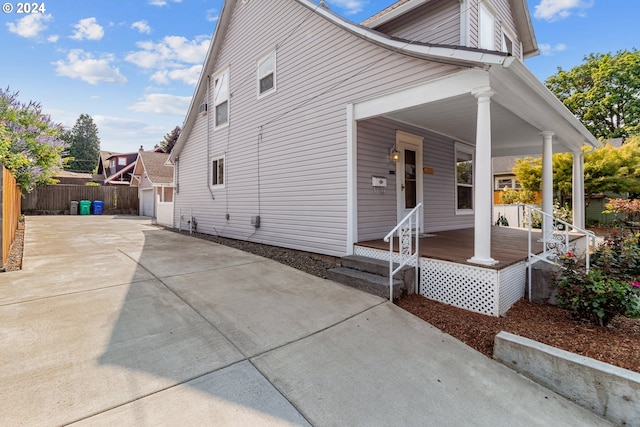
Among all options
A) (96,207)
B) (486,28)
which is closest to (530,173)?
(486,28)

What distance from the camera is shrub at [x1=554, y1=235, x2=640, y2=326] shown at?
306 cm

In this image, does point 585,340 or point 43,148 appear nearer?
point 585,340

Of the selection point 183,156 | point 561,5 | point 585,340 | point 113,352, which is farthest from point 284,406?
point 561,5

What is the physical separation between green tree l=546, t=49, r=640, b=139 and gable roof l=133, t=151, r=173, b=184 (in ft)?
97.5

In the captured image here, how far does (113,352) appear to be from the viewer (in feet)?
8.64

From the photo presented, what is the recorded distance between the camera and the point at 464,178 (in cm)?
858

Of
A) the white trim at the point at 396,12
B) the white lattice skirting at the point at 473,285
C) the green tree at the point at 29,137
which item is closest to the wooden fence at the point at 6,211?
the green tree at the point at 29,137

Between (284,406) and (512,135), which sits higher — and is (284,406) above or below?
below

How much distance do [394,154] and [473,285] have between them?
318 cm

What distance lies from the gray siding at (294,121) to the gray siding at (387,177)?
44cm

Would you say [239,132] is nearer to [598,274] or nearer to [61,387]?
[61,387]

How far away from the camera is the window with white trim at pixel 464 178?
27.6 ft

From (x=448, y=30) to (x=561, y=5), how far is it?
385 inches

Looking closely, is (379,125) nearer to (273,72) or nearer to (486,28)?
(486,28)
